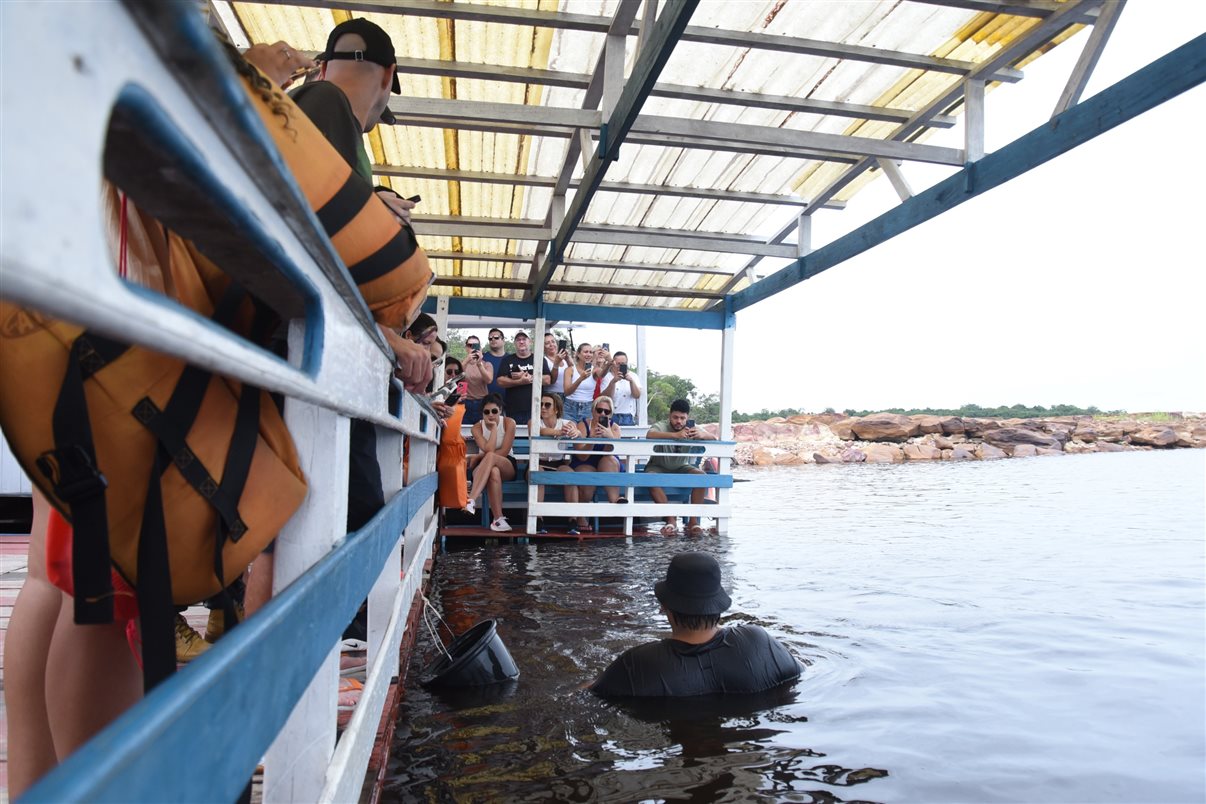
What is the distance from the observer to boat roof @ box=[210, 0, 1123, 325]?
4.66 metres

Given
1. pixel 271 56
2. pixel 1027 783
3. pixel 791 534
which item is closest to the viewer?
pixel 271 56

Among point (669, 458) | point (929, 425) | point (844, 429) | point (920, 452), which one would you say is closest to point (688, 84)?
point (669, 458)

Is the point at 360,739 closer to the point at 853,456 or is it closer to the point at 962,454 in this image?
the point at 853,456

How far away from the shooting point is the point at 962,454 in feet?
125

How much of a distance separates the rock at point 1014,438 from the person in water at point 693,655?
4011 centimetres

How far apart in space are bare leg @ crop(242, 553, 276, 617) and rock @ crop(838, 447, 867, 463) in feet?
121

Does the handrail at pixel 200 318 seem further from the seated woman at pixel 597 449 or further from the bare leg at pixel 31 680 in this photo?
the seated woman at pixel 597 449

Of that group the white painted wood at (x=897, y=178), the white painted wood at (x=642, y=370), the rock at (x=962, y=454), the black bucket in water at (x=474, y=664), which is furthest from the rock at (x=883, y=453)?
the black bucket in water at (x=474, y=664)

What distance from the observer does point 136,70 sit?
23.8 inches

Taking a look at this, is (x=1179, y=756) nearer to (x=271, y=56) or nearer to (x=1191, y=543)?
(x=271, y=56)

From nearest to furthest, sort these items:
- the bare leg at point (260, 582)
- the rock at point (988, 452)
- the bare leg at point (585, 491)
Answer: the bare leg at point (260, 582)
the bare leg at point (585, 491)
the rock at point (988, 452)

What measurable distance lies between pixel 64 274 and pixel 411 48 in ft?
16.7

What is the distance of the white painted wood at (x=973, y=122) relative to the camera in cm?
540

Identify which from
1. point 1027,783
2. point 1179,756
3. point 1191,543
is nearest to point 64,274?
point 1027,783
